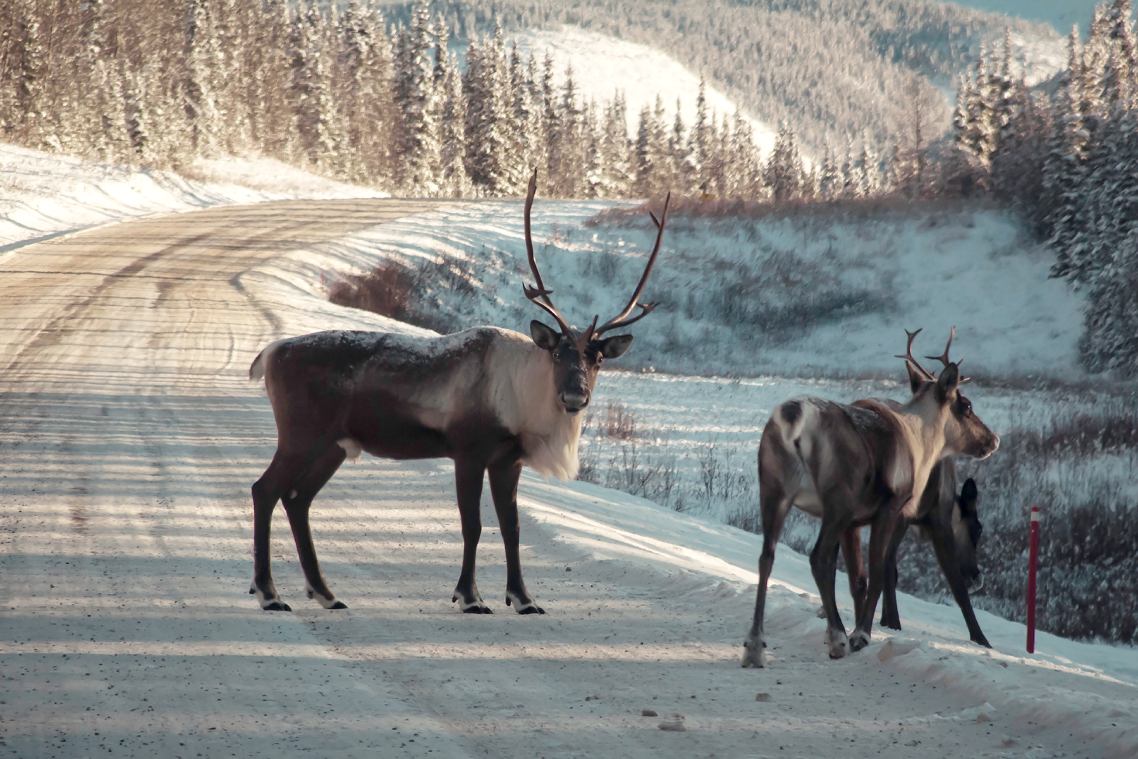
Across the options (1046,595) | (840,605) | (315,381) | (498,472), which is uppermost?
(315,381)

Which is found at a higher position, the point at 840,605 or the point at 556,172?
the point at 556,172

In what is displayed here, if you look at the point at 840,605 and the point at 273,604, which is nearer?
the point at 273,604

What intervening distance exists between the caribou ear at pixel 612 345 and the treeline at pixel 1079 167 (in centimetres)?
3230

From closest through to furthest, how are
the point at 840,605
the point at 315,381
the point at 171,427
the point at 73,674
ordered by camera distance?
the point at 73,674, the point at 315,381, the point at 840,605, the point at 171,427

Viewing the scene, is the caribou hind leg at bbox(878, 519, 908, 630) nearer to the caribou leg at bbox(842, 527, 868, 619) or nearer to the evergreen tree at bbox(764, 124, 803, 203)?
the caribou leg at bbox(842, 527, 868, 619)

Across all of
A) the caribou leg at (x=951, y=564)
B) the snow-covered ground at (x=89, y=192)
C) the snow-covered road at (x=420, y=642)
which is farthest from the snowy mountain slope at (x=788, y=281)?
the caribou leg at (x=951, y=564)

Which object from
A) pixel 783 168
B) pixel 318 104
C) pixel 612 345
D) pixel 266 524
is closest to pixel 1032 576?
pixel 612 345

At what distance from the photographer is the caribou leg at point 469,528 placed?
7484 mm

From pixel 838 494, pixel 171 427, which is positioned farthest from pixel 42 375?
pixel 838 494

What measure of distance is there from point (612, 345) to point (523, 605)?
1.79 m

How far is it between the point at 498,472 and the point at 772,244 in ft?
124

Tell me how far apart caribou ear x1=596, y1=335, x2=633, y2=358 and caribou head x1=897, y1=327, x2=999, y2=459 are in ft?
7.03

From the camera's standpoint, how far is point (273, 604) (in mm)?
7246

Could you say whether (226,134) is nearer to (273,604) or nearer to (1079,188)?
(1079,188)
